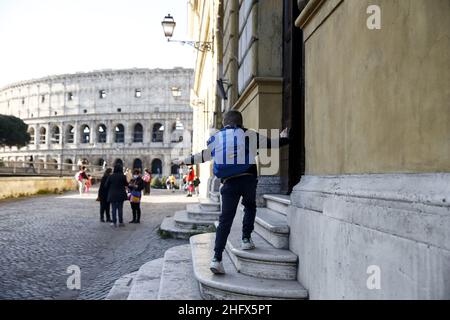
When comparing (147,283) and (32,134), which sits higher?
(32,134)

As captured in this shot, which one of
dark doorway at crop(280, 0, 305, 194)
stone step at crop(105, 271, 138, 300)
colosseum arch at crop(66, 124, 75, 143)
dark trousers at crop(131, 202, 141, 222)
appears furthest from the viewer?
colosseum arch at crop(66, 124, 75, 143)

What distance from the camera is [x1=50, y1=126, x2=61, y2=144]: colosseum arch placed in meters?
63.9

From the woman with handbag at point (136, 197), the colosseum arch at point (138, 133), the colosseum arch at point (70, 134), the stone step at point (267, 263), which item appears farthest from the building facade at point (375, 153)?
the colosseum arch at point (70, 134)

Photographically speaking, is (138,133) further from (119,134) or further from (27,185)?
(27,185)

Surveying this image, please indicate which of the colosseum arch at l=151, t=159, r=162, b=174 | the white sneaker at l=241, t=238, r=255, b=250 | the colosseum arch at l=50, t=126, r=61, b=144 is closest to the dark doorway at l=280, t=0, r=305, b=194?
the white sneaker at l=241, t=238, r=255, b=250

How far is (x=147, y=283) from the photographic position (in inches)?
168

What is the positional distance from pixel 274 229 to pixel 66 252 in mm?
4420

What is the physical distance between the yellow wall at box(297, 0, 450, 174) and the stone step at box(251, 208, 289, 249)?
66 cm
